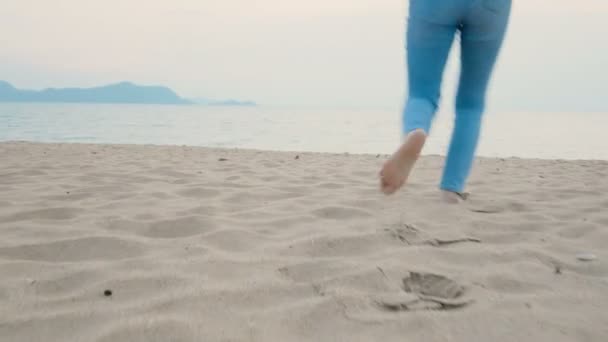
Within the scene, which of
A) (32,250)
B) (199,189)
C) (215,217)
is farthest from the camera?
(199,189)

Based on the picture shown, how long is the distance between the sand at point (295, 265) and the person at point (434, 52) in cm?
35

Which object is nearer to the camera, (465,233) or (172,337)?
(172,337)

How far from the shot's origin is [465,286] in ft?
4.27

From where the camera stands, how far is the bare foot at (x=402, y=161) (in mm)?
1534

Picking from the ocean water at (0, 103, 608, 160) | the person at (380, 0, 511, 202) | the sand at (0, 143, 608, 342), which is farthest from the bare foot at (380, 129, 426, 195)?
the ocean water at (0, 103, 608, 160)

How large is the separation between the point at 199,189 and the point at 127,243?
41.8 inches

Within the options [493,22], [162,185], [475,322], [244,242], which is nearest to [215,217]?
[244,242]

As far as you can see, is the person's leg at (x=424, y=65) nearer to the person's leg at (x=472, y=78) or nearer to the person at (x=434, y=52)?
the person at (x=434, y=52)

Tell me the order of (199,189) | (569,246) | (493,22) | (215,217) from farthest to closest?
1. (199,189)
2. (215,217)
3. (493,22)
4. (569,246)

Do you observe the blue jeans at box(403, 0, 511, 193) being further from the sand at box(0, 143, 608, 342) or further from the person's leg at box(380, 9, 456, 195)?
the sand at box(0, 143, 608, 342)

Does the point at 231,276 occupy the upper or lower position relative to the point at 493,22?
lower

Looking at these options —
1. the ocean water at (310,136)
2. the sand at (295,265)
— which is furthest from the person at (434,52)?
the sand at (295,265)

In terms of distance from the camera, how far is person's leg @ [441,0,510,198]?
1.76m

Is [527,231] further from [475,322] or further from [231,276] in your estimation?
[231,276]
